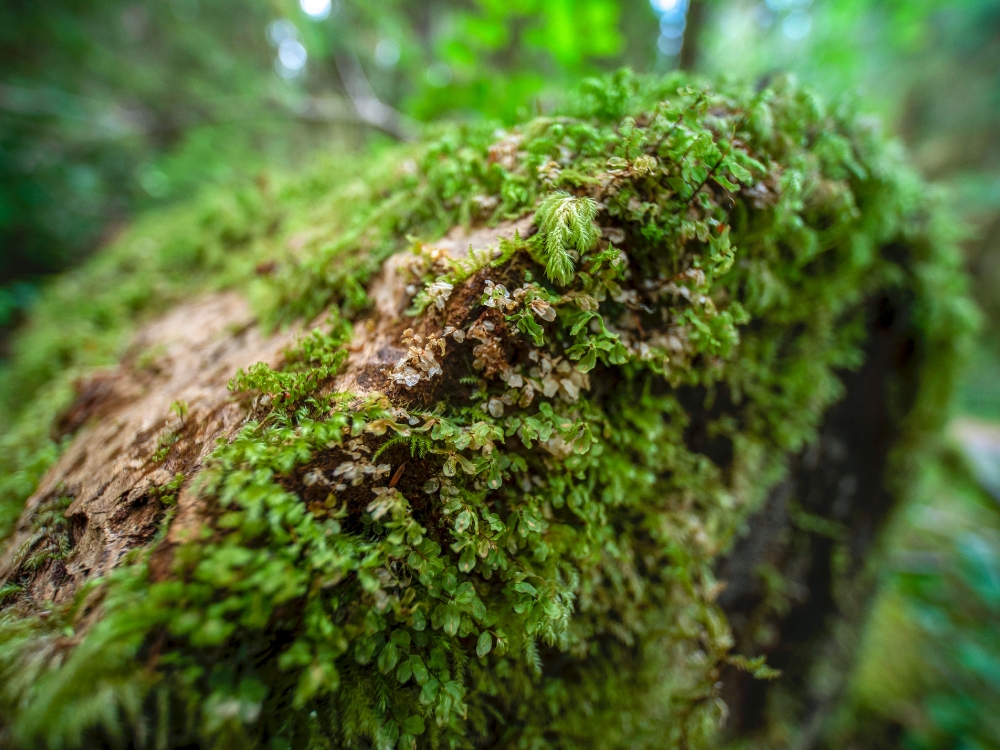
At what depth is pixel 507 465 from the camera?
4.61 feet

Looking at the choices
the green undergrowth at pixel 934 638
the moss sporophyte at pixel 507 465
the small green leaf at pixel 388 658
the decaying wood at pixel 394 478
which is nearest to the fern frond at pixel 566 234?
the moss sporophyte at pixel 507 465

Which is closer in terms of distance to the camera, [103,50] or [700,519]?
[700,519]

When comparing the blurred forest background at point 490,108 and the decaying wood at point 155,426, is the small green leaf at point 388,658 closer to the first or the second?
the decaying wood at point 155,426

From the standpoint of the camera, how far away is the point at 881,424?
291cm

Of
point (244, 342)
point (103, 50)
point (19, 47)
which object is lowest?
point (244, 342)

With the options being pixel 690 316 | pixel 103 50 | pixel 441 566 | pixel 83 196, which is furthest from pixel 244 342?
pixel 103 50

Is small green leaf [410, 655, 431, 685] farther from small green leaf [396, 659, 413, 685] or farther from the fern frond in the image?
the fern frond

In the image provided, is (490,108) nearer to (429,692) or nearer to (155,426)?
(155,426)

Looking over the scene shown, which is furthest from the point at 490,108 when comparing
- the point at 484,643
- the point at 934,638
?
the point at 934,638

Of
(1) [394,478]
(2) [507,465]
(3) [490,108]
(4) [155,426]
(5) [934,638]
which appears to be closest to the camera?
(1) [394,478]

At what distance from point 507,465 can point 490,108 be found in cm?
404

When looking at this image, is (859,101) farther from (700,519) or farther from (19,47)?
(19,47)

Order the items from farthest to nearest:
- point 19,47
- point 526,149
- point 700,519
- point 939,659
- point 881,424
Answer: point 19,47 < point 939,659 < point 881,424 < point 700,519 < point 526,149

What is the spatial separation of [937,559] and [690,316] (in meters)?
6.32
